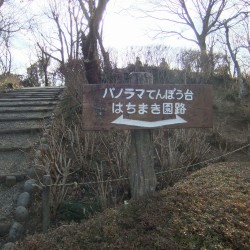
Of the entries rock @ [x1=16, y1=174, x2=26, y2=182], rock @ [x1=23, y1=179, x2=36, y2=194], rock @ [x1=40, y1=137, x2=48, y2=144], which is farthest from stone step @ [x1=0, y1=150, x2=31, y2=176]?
rock @ [x1=23, y1=179, x2=36, y2=194]

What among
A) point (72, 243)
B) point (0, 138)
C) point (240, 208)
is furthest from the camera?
point (0, 138)

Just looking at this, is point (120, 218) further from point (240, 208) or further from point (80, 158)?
point (80, 158)

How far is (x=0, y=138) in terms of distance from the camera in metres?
6.53

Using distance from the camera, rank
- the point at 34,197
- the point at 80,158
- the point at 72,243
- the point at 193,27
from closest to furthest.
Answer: the point at 72,243, the point at 34,197, the point at 80,158, the point at 193,27

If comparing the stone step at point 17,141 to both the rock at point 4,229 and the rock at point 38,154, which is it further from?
the rock at point 4,229

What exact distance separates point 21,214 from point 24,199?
317mm

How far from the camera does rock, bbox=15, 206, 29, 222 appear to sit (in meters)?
3.74

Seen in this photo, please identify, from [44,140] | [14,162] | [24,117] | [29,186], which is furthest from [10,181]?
[24,117]

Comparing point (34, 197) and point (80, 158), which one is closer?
point (34, 197)

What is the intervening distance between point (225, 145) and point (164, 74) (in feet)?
12.3

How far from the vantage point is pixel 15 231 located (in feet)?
11.6

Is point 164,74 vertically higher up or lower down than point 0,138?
higher up

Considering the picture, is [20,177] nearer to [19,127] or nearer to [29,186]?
[29,186]

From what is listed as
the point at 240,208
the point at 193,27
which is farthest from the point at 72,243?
the point at 193,27
